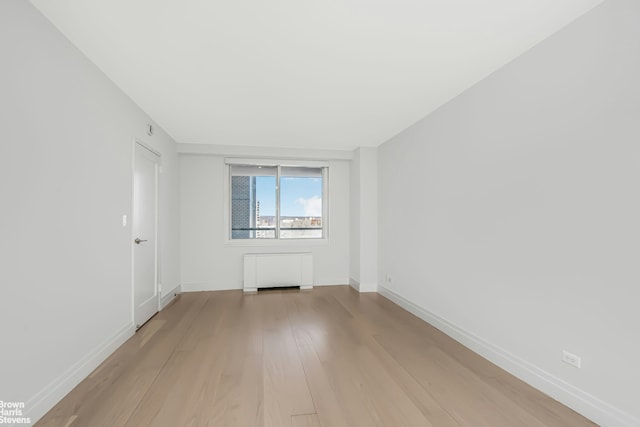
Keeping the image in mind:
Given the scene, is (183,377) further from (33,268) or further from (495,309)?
(495,309)

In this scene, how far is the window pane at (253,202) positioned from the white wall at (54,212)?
259 centimetres

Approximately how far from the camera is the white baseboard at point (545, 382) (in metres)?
1.69

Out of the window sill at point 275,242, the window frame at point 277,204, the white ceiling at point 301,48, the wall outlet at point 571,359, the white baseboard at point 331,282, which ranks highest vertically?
the white ceiling at point 301,48

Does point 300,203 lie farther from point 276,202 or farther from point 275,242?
point 275,242

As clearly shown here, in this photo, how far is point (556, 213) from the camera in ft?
6.64

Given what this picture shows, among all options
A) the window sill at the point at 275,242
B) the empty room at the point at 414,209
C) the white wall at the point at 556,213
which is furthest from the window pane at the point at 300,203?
the white wall at the point at 556,213

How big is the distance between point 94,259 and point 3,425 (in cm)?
120

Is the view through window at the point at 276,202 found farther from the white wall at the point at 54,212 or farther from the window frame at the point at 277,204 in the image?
the white wall at the point at 54,212

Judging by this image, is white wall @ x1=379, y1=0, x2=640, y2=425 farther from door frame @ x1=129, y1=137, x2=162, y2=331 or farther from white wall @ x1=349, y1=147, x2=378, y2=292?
door frame @ x1=129, y1=137, x2=162, y2=331

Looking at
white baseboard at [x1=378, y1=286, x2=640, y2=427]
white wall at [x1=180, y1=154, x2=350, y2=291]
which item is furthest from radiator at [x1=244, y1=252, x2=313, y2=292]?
white baseboard at [x1=378, y1=286, x2=640, y2=427]

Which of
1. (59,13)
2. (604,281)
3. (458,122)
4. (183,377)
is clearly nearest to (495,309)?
(604,281)

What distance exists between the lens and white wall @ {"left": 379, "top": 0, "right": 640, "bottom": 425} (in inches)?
65.3

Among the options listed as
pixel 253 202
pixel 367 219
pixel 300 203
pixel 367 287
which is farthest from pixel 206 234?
pixel 367 287

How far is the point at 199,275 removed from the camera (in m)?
5.13
